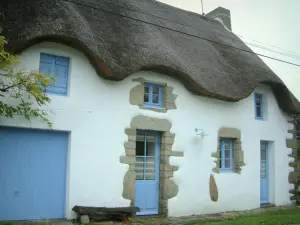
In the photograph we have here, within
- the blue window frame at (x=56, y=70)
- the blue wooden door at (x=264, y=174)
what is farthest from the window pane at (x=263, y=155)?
the blue window frame at (x=56, y=70)

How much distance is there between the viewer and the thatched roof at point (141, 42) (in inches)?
288

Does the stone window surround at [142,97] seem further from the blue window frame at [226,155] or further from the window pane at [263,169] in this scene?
→ the window pane at [263,169]

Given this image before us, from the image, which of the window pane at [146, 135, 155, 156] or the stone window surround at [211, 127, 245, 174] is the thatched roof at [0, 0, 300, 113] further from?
the window pane at [146, 135, 155, 156]

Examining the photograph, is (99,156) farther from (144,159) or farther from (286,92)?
(286,92)

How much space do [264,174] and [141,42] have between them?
613 centimetres

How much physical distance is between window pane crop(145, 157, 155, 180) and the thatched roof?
87.8 inches

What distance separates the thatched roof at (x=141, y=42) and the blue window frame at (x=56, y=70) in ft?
1.38

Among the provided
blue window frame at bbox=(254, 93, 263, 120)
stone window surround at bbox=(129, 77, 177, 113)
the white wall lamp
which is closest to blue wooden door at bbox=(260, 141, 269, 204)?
blue window frame at bbox=(254, 93, 263, 120)

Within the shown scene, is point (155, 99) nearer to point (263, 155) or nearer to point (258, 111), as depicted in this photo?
point (258, 111)

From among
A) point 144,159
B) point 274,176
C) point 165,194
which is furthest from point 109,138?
→ point 274,176

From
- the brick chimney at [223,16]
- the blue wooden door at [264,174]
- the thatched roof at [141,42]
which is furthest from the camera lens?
the brick chimney at [223,16]

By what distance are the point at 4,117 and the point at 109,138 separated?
233 cm

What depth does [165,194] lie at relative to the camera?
29.4ft

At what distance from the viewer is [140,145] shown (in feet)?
29.8
